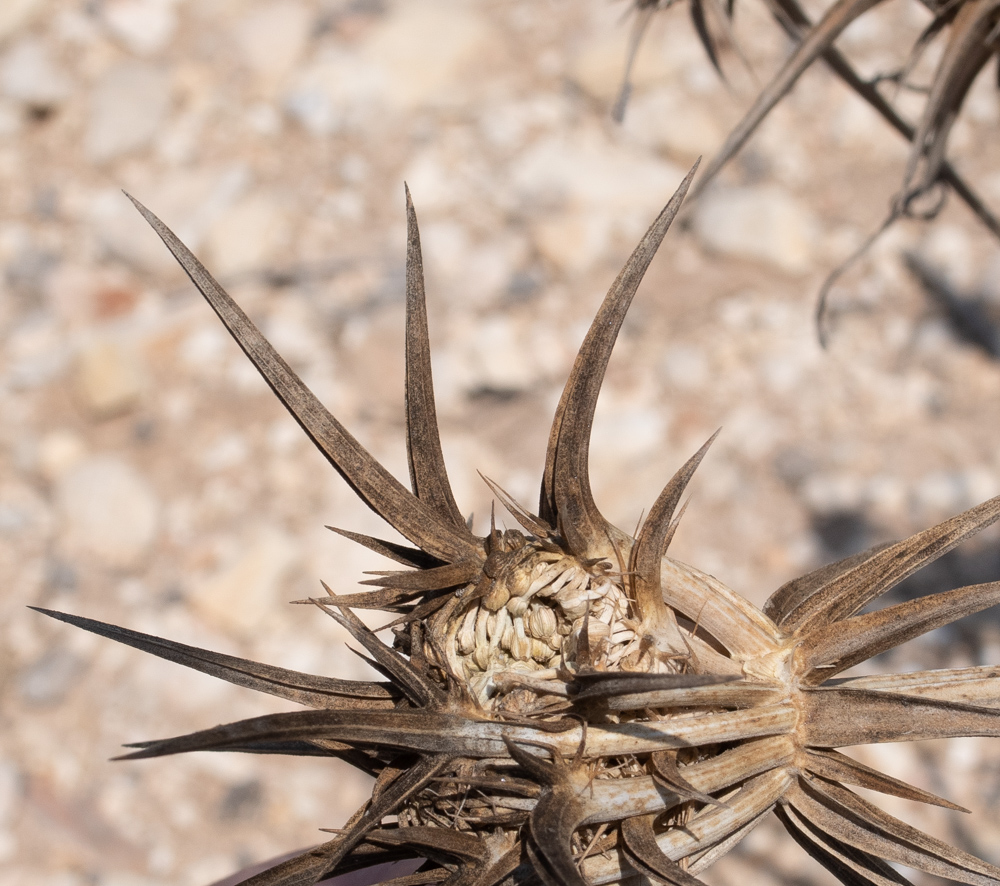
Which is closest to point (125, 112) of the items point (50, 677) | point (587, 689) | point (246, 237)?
point (246, 237)

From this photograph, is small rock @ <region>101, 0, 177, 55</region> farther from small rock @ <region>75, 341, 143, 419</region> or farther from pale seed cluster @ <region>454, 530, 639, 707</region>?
pale seed cluster @ <region>454, 530, 639, 707</region>

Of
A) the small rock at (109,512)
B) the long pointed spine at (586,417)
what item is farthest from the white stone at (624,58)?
the long pointed spine at (586,417)

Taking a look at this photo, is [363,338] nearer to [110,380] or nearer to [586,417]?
[110,380]

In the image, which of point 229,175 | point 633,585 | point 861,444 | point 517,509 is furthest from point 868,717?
point 229,175

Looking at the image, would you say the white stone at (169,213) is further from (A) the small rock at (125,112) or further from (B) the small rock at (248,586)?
(B) the small rock at (248,586)

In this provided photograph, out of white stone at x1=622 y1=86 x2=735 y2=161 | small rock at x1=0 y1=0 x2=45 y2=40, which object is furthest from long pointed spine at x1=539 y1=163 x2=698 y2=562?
small rock at x1=0 y1=0 x2=45 y2=40
